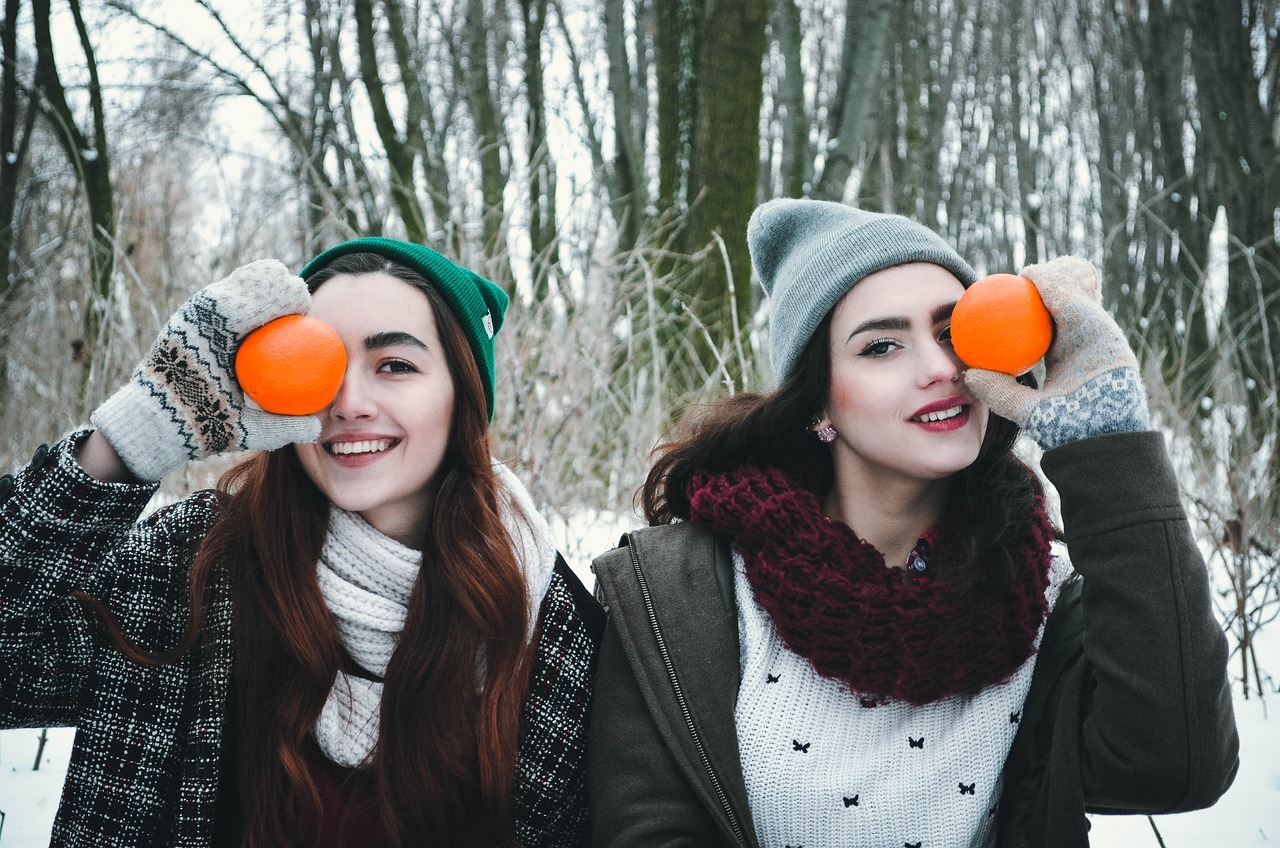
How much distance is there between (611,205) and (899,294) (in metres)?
4.72

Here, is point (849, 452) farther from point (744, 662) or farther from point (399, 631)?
point (399, 631)

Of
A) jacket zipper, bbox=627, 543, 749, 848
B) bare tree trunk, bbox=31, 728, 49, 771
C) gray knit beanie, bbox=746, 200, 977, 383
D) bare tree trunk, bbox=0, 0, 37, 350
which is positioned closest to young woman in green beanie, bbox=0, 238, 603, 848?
jacket zipper, bbox=627, 543, 749, 848

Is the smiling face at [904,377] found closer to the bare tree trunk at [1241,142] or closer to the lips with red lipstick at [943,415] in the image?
the lips with red lipstick at [943,415]

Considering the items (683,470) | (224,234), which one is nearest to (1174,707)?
(683,470)

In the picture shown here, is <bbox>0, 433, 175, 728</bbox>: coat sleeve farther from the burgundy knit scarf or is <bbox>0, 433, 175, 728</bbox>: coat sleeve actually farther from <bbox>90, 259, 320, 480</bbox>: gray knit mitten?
the burgundy knit scarf

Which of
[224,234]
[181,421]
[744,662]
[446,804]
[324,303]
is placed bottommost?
[446,804]

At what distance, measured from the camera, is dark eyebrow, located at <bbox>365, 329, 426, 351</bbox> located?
1834mm

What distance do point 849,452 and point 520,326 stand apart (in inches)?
78.9

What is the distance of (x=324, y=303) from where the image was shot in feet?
6.15

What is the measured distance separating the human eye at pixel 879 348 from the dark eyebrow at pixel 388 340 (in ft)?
2.99

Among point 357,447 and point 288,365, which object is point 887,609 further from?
point 288,365

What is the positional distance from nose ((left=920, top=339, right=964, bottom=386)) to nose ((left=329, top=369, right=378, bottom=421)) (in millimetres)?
1061

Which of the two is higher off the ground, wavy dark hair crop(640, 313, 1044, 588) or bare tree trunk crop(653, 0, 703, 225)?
bare tree trunk crop(653, 0, 703, 225)

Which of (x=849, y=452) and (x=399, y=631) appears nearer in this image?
(x=399, y=631)
